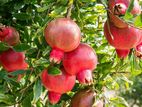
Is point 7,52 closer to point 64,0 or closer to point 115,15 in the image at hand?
point 64,0

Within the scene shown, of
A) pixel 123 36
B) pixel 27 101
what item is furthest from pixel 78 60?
pixel 27 101

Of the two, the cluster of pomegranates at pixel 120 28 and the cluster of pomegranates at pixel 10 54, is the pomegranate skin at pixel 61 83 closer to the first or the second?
the cluster of pomegranates at pixel 120 28

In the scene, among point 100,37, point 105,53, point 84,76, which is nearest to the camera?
point 84,76

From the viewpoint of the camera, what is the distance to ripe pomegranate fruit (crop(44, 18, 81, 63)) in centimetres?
78

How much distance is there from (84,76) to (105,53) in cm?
41

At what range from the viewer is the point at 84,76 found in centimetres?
82

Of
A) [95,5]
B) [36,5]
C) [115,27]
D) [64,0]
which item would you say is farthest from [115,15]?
[36,5]

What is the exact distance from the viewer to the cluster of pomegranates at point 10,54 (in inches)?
42.3

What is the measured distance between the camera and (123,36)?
0.85 metres

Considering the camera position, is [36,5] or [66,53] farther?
[36,5]

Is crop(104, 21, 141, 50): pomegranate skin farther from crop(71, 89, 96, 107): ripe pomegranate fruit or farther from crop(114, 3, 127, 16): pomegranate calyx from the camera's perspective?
crop(71, 89, 96, 107): ripe pomegranate fruit

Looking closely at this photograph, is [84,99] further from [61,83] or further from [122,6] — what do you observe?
[122,6]

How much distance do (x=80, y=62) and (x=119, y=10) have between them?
14cm

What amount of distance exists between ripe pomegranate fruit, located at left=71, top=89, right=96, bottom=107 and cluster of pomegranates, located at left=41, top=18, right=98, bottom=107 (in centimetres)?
14
